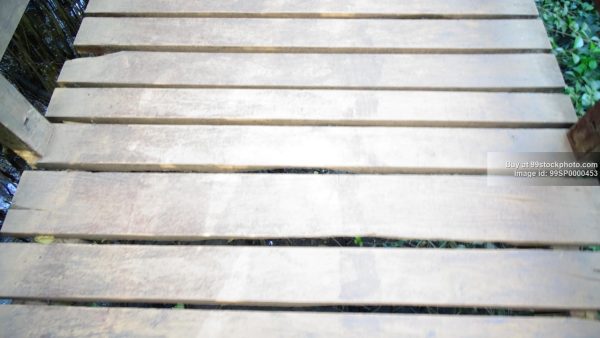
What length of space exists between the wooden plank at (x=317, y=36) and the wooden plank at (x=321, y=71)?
45mm

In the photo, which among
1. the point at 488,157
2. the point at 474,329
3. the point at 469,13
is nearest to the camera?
the point at 474,329

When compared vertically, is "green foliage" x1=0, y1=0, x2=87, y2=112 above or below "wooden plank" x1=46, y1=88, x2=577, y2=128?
above

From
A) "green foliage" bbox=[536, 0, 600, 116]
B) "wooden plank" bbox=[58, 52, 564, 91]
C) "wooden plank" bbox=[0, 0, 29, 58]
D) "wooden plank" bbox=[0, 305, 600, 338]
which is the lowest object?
"wooden plank" bbox=[0, 305, 600, 338]

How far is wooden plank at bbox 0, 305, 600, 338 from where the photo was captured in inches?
46.8

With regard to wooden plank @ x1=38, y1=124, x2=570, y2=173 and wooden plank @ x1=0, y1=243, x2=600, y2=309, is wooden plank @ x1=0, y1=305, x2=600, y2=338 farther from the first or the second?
wooden plank @ x1=38, y1=124, x2=570, y2=173

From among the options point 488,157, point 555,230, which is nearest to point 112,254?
point 488,157

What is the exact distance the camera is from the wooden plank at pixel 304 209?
1328mm

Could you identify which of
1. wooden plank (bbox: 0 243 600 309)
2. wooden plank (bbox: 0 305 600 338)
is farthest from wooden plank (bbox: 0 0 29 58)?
wooden plank (bbox: 0 305 600 338)

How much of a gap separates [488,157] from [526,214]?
0.24m

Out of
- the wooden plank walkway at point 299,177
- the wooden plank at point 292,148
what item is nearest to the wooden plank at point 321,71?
the wooden plank walkway at point 299,177

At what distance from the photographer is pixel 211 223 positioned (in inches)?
53.5

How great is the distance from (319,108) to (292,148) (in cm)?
21

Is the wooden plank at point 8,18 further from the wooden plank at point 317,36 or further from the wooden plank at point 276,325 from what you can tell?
the wooden plank at point 276,325

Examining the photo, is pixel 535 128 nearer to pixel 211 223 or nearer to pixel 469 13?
pixel 469 13
